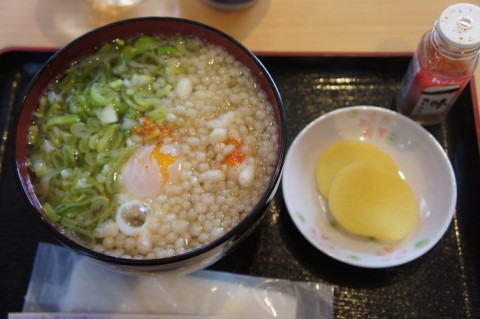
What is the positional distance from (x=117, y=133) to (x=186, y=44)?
1.17ft

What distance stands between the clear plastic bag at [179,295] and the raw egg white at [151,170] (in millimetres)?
248

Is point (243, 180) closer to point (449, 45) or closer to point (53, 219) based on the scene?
point (53, 219)

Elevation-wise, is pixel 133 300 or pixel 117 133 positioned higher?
pixel 117 133

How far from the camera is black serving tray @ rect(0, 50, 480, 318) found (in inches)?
55.2

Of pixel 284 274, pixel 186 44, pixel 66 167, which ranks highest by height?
pixel 186 44

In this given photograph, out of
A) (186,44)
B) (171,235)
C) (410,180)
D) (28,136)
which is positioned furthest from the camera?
(410,180)

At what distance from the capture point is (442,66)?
1420mm

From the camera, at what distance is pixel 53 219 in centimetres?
126

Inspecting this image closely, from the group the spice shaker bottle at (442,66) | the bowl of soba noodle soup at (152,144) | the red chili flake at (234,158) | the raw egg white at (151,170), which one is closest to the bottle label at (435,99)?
the spice shaker bottle at (442,66)

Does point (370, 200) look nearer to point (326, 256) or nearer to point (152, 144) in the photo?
point (326, 256)

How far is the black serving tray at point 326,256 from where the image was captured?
1401mm

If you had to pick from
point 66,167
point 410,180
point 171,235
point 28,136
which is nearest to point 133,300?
point 171,235

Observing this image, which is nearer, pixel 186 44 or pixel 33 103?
pixel 33 103

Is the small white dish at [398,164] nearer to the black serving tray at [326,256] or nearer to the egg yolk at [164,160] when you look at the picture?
the black serving tray at [326,256]
